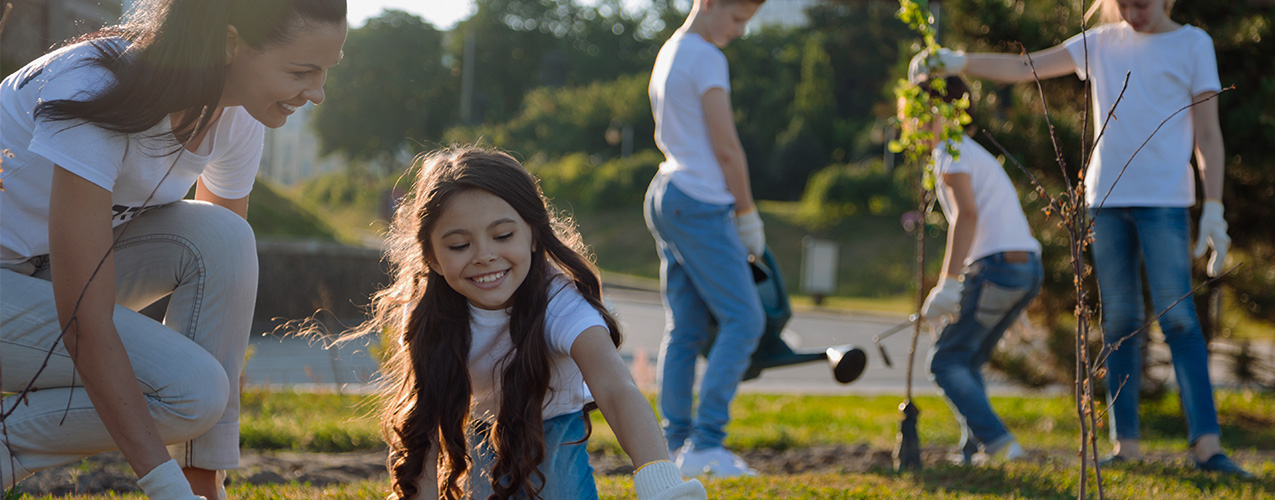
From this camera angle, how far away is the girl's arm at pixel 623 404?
2.08m

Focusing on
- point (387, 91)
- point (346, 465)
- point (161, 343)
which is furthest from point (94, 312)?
point (387, 91)

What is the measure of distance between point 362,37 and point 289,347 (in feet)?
38.2

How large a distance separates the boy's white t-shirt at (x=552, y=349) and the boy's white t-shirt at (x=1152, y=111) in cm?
199

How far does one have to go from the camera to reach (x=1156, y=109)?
3.46 metres

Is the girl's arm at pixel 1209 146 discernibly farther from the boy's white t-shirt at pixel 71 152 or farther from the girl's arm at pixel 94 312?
the girl's arm at pixel 94 312

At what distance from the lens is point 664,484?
6.51 ft

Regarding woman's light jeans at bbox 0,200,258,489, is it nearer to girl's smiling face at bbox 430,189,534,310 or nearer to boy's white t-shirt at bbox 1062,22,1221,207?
girl's smiling face at bbox 430,189,534,310

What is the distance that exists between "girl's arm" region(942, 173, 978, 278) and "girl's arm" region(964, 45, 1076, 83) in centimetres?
40

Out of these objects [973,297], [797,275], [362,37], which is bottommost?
[797,275]

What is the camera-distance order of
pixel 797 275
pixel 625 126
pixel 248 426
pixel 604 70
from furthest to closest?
1. pixel 604 70
2. pixel 625 126
3. pixel 797 275
4. pixel 248 426

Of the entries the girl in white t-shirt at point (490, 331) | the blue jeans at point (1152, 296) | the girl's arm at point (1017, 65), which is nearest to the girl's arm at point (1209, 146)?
the blue jeans at point (1152, 296)

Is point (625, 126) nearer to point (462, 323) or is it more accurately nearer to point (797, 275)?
point (797, 275)

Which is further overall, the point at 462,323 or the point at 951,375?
the point at 951,375

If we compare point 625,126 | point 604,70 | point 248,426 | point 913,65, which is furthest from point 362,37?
point 604,70
